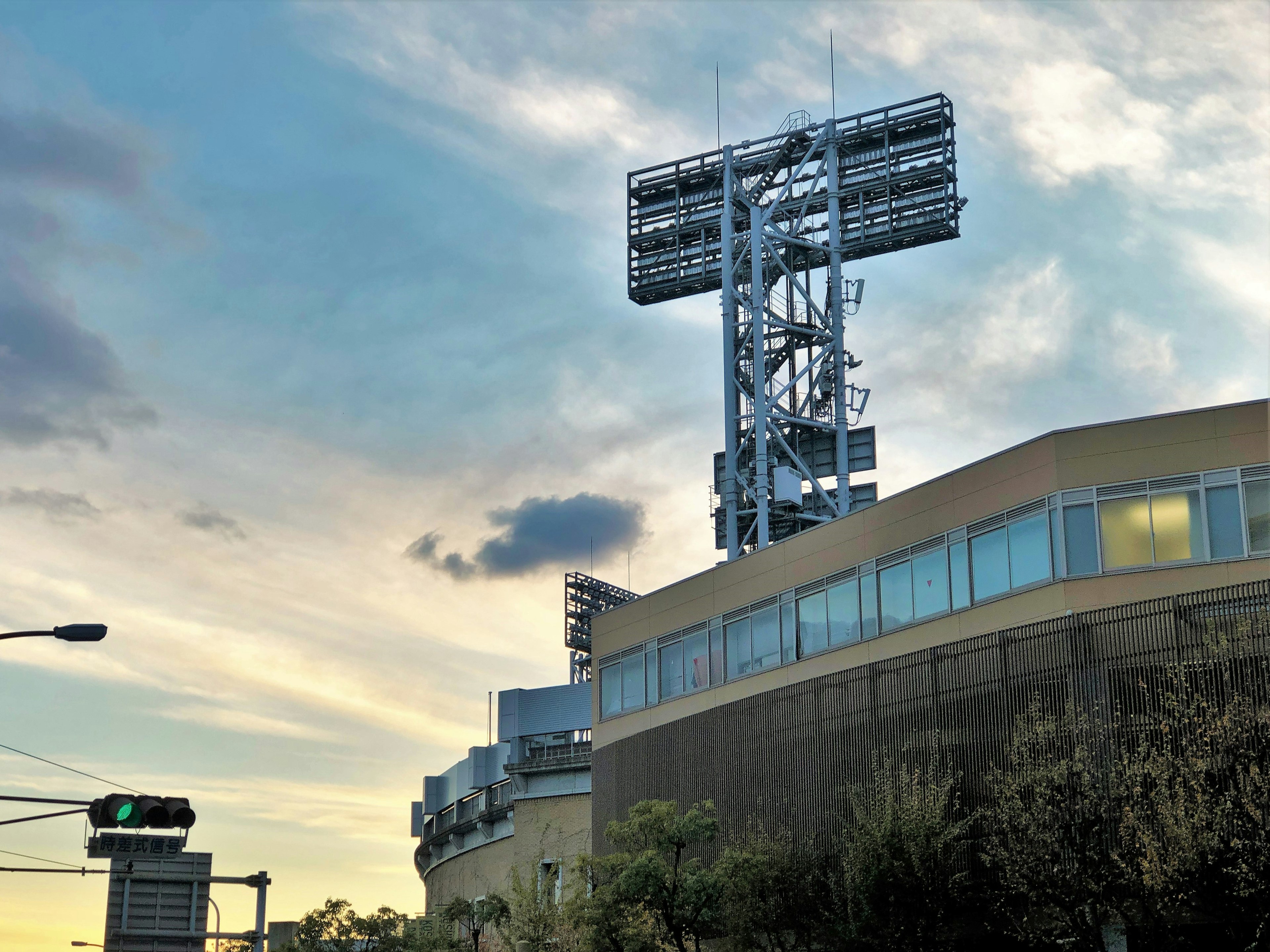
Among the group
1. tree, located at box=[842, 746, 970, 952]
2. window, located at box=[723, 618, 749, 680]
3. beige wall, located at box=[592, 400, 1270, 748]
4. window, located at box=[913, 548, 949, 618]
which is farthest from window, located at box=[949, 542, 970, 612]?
window, located at box=[723, 618, 749, 680]

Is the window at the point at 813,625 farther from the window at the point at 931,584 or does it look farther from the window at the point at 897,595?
the window at the point at 931,584

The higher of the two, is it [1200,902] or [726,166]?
[726,166]

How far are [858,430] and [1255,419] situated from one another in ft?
151

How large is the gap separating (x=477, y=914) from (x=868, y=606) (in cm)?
1908

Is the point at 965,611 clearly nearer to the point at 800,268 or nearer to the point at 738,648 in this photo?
the point at 738,648

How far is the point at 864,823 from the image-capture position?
40469mm

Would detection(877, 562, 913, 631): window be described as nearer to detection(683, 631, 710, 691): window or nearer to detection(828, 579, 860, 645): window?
detection(828, 579, 860, 645): window

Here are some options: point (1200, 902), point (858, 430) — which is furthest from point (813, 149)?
point (1200, 902)

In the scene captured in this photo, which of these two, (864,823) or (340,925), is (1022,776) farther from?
(340,925)

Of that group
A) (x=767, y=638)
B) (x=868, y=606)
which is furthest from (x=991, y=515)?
(x=767, y=638)

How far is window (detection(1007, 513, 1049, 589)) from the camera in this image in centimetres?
4250

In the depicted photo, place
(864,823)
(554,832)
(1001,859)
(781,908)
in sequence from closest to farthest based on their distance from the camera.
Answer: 1. (1001,859)
2. (864,823)
3. (781,908)
4. (554,832)

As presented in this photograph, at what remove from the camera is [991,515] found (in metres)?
44.4

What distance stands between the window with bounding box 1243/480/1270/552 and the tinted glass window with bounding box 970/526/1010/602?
644 cm
